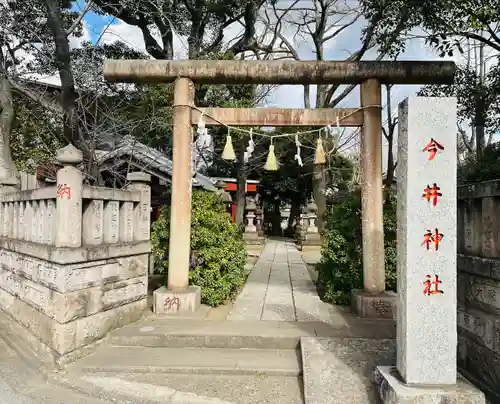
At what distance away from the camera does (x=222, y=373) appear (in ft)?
14.4

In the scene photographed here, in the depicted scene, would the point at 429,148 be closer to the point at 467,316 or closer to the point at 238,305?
the point at 467,316

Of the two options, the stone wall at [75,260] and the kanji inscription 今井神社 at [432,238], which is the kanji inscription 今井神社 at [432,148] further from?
the stone wall at [75,260]

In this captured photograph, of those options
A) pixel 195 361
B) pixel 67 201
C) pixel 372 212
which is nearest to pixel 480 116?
pixel 372 212

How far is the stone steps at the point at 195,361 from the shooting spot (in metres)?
4.38

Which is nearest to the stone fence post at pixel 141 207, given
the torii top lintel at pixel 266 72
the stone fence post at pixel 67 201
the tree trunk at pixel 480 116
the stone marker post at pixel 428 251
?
the stone fence post at pixel 67 201

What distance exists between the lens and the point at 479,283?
12.9 feet

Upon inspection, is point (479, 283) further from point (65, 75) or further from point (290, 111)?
point (65, 75)

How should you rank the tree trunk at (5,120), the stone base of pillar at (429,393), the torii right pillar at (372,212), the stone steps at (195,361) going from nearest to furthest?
the stone base of pillar at (429,393), the stone steps at (195,361), the torii right pillar at (372,212), the tree trunk at (5,120)

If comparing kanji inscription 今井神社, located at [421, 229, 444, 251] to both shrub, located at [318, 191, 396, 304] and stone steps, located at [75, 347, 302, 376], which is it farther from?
shrub, located at [318, 191, 396, 304]

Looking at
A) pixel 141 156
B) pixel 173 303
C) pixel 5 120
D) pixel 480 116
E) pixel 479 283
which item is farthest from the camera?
pixel 480 116

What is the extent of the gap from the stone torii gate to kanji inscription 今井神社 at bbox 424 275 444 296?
2462mm

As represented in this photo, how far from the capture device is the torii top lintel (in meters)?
5.85

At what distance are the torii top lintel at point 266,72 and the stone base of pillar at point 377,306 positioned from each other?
3.36m

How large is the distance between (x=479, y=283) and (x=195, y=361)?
331 centimetres
